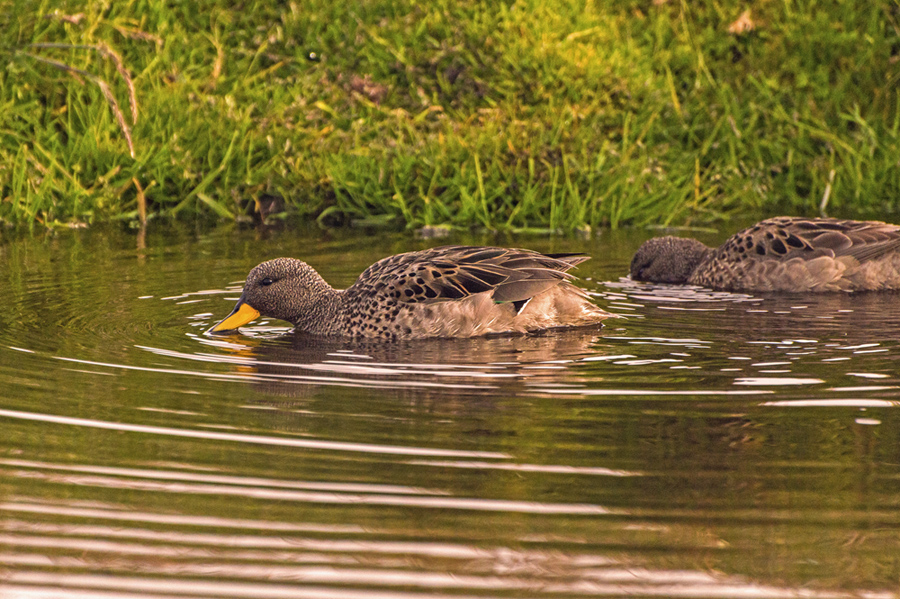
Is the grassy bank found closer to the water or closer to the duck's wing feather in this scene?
the duck's wing feather

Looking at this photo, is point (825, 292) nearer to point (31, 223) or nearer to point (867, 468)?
point (867, 468)

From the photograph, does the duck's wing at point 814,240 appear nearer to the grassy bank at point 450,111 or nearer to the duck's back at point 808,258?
the duck's back at point 808,258

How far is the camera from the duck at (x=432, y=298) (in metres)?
7.99

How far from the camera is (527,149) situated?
43.2 feet

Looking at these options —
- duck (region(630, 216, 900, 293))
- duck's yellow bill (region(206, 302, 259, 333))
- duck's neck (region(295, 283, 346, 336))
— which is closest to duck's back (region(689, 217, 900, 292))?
duck (region(630, 216, 900, 293))

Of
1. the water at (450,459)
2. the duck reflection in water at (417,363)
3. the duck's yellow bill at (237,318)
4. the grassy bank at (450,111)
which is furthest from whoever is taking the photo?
the grassy bank at (450,111)

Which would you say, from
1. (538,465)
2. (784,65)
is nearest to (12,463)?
(538,465)

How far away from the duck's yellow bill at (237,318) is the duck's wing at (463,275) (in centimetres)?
68

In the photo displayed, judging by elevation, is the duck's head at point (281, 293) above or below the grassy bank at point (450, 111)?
below

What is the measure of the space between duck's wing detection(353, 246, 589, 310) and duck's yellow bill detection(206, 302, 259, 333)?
68cm

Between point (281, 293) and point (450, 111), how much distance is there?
19.5 ft

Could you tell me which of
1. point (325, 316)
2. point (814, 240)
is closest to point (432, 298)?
point (325, 316)

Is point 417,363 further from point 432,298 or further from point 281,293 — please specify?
point 281,293

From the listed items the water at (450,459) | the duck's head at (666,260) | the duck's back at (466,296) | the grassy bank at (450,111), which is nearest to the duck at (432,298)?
the duck's back at (466,296)
